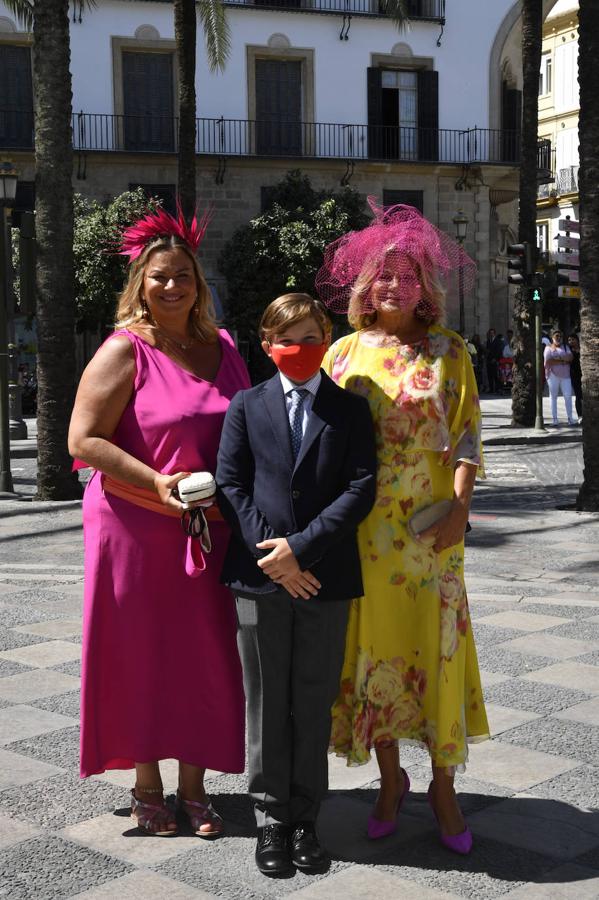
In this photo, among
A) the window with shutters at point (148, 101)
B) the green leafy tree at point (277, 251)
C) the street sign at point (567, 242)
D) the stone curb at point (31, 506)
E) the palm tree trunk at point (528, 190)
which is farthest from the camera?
the window with shutters at point (148, 101)

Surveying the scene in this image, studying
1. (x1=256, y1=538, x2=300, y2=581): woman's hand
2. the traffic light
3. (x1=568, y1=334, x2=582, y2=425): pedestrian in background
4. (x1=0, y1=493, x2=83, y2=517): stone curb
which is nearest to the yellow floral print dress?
(x1=256, y1=538, x2=300, y2=581): woman's hand

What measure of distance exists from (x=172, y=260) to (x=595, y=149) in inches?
318

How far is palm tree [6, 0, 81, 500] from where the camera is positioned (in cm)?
1194

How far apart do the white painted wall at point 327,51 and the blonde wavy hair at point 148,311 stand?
2851 cm

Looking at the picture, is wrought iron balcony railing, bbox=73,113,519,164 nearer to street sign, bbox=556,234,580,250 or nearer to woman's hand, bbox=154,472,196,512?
street sign, bbox=556,234,580,250

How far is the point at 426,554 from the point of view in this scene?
3.69 metres

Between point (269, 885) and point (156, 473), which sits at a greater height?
point (156, 473)

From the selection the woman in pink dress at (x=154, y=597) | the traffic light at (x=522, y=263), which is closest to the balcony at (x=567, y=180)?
the traffic light at (x=522, y=263)

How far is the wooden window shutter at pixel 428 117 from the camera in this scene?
3397cm

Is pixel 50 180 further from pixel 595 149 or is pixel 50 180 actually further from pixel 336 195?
pixel 336 195

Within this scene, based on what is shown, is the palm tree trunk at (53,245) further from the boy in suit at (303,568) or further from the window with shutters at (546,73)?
the window with shutters at (546,73)

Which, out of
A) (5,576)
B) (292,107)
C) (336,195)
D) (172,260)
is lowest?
(5,576)

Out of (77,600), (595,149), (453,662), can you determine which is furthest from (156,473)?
(595,149)

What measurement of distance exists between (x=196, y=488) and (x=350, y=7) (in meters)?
32.1
